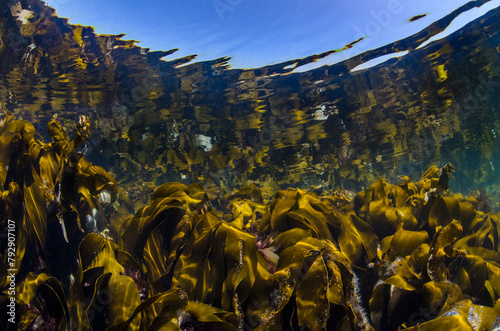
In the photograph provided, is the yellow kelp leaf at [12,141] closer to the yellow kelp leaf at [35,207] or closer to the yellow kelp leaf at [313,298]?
the yellow kelp leaf at [35,207]

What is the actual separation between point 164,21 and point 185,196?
12.6 feet

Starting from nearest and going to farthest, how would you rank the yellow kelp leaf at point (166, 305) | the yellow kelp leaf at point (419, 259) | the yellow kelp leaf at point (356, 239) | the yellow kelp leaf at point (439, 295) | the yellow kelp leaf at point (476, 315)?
the yellow kelp leaf at point (166, 305) < the yellow kelp leaf at point (476, 315) < the yellow kelp leaf at point (439, 295) < the yellow kelp leaf at point (419, 259) < the yellow kelp leaf at point (356, 239)

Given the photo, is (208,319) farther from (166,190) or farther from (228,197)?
(228,197)

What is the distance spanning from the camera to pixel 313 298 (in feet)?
3.70

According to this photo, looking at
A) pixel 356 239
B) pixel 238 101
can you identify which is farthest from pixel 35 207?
pixel 238 101

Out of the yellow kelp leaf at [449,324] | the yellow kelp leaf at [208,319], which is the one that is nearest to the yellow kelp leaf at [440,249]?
the yellow kelp leaf at [449,324]

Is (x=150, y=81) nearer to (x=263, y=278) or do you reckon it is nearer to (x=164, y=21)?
(x=164, y=21)

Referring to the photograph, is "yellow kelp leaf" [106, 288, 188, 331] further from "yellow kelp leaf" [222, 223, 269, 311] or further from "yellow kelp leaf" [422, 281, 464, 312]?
"yellow kelp leaf" [422, 281, 464, 312]

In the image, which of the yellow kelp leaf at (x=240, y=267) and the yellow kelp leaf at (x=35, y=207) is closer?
the yellow kelp leaf at (x=240, y=267)

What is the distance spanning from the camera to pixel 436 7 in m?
4.77

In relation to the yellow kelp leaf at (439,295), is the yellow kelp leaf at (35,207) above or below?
above

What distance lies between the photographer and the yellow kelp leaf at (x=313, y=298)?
1.09 meters

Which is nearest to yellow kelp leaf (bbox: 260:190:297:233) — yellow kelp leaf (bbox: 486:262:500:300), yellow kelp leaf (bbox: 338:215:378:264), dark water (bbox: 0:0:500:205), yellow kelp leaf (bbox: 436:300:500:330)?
yellow kelp leaf (bbox: 338:215:378:264)

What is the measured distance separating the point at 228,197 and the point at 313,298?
3.54m
